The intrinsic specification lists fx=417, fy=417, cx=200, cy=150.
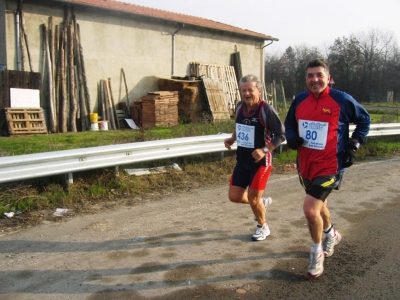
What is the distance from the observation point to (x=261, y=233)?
4.91 m

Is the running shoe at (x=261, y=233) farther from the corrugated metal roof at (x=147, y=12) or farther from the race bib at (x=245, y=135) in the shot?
the corrugated metal roof at (x=147, y=12)

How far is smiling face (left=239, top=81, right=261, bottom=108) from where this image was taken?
469 cm

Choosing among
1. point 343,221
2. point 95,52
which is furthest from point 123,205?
point 95,52

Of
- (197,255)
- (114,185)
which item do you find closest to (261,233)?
(197,255)

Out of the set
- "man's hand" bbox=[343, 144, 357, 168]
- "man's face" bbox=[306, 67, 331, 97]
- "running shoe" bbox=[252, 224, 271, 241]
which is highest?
"man's face" bbox=[306, 67, 331, 97]

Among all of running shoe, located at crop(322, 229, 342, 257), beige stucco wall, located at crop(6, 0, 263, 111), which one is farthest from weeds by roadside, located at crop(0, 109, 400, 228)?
beige stucco wall, located at crop(6, 0, 263, 111)

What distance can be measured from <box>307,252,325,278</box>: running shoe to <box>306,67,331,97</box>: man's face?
1.56 meters

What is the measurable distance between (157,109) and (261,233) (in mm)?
11591

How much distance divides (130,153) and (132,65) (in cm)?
1099

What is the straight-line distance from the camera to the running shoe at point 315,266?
387cm

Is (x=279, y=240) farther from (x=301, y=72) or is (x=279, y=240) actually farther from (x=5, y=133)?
(x=301, y=72)

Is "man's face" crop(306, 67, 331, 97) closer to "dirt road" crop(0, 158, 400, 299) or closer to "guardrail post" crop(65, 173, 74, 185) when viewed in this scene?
"dirt road" crop(0, 158, 400, 299)

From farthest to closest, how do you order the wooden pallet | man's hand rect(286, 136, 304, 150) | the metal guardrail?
the wooden pallet, the metal guardrail, man's hand rect(286, 136, 304, 150)

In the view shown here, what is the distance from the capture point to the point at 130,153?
7.05 meters
